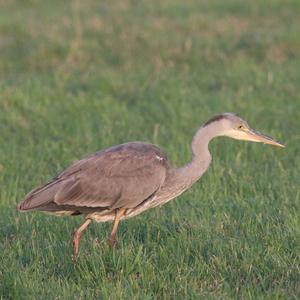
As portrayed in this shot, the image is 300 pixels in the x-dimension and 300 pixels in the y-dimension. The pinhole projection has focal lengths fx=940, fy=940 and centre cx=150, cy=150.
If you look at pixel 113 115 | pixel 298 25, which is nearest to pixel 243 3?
pixel 298 25

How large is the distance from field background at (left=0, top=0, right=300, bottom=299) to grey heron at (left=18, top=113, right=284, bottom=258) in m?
0.27

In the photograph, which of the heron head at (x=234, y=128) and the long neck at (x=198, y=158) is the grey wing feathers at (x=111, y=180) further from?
the heron head at (x=234, y=128)

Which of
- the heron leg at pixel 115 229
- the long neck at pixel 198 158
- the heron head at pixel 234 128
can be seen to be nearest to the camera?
the heron leg at pixel 115 229

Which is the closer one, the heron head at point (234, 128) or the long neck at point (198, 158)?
the long neck at point (198, 158)

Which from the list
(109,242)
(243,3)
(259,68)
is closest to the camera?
(109,242)

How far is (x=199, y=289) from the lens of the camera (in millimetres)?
5754

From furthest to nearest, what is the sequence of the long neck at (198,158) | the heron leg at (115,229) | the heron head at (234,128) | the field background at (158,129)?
1. the heron head at (234,128)
2. the long neck at (198,158)
3. the heron leg at (115,229)
4. the field background at (158,129)

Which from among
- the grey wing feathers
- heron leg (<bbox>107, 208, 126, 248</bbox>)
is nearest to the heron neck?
the grey wing feathers

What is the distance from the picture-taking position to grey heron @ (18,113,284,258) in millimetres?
6438

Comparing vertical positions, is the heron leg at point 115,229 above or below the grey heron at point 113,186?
below

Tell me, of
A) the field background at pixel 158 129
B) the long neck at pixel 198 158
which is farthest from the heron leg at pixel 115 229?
the long neck at pixel 198 158

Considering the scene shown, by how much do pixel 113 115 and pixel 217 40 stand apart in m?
3.94

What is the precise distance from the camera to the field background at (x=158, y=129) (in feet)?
19.6

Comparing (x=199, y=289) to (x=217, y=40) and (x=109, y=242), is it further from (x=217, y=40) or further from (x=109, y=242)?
(x=217, y=40)
